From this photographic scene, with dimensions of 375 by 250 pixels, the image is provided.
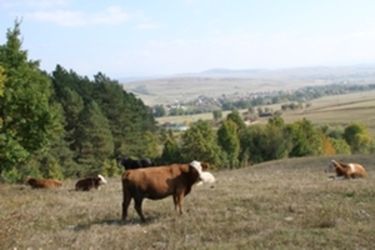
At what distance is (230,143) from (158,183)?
65.1m

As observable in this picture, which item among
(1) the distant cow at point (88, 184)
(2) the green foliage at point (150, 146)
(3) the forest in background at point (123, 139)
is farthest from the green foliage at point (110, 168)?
(1) the distant cow at point (88, 184)

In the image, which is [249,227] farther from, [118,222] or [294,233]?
[118,222]

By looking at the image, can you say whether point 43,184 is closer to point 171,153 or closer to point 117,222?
point 117,222

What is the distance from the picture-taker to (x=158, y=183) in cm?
1577

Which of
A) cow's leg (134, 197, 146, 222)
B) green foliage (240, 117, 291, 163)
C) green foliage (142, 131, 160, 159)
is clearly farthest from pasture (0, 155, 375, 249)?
green foliage (240, 117, 291, 163)

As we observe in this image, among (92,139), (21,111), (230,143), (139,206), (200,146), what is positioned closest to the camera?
(139,206)

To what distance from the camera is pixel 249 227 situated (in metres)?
13.6

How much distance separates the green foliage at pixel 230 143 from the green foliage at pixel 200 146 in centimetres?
300

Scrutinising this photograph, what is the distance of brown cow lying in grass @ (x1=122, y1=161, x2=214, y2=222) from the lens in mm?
15656

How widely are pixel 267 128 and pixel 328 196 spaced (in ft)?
224

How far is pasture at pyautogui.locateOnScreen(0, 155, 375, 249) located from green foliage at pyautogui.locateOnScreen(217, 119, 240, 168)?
58207mm

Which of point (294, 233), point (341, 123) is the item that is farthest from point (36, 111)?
point (341, 123)

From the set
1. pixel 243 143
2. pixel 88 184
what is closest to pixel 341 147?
pixel 243 143

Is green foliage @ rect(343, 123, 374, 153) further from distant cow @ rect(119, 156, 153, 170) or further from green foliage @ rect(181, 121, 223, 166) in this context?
distant cow @ rect(119, 156, 153, 170)
